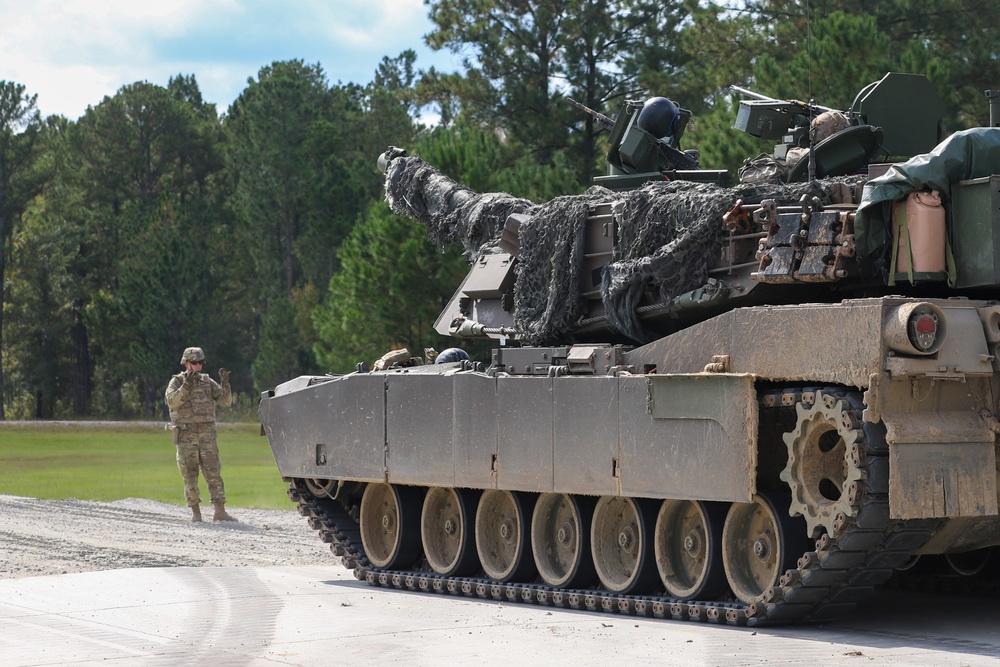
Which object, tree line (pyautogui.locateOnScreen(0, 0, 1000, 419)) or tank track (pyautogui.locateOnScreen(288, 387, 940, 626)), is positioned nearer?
tank track (pyautogui.locateOnScreen(288, 387, 940, 626))

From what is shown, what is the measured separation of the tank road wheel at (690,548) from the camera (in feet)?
37.1

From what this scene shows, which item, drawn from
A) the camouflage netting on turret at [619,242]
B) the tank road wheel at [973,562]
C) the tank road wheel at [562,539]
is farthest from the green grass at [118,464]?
the tank road wheel at [973,562]

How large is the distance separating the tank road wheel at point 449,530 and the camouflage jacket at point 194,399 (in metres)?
7.51

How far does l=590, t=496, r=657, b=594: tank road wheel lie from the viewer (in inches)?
468

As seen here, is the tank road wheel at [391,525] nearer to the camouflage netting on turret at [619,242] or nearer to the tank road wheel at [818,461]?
the camouflage netting on turret at [619,242]

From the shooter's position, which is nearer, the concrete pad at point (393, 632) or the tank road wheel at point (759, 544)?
the concrete pad at point (393, 632)

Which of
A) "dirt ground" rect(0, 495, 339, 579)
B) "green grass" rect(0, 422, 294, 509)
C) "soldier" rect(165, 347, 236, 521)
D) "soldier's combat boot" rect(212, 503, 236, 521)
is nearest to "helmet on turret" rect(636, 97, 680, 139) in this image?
"dirt ground" rect(0, 495, 339, 579)

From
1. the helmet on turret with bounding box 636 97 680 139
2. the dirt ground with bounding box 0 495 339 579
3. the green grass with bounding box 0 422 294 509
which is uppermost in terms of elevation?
the helmet on turret with bounding box 636 97 680 139

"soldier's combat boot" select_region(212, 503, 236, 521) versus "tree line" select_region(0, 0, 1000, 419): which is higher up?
"tree line" select_region(0, 0, 1000, 419)

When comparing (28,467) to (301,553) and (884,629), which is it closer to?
(301,553)

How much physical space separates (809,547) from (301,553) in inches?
302

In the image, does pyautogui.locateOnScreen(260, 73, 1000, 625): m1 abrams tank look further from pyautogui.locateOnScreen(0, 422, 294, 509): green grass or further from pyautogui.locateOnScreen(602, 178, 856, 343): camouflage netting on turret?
pyautogui.locateOnScreen(0, 422, 294, 509): green grass

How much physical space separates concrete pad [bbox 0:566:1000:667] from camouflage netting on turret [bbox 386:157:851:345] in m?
2.51

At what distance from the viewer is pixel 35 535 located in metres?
17.9
